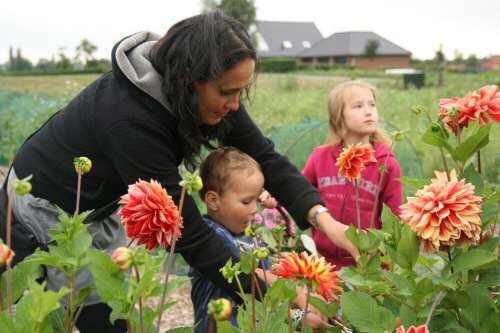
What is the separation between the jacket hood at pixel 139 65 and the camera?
1.65m

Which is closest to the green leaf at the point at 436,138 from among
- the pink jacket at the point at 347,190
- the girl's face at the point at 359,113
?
the pink jacket at the point at 347,190

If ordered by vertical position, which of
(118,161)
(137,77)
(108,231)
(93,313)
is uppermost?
(137,77)

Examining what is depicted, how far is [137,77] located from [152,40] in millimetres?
254

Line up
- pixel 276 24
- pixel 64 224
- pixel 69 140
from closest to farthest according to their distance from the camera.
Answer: pixel 64 224, pixel 69 140, pixel 276 24

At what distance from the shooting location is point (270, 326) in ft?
3.19

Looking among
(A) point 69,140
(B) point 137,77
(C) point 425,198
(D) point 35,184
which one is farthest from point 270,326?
(D) point 35,184

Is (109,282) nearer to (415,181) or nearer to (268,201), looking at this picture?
(415,181)

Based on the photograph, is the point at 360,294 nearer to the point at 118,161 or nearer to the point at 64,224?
the point at 64,224

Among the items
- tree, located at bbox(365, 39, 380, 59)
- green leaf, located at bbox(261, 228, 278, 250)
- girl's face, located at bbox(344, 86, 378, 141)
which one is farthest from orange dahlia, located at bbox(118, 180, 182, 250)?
tree, located at bbox(365, 39, 380, 59)

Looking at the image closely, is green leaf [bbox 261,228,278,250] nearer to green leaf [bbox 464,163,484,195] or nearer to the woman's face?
the woman's face

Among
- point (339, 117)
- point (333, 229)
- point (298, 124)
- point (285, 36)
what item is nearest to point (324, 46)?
point (285, 36)

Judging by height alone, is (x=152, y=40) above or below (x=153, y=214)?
above

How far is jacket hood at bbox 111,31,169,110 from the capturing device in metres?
1.65

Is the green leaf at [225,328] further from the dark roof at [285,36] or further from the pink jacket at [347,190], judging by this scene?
the dark roof at [285,36]
